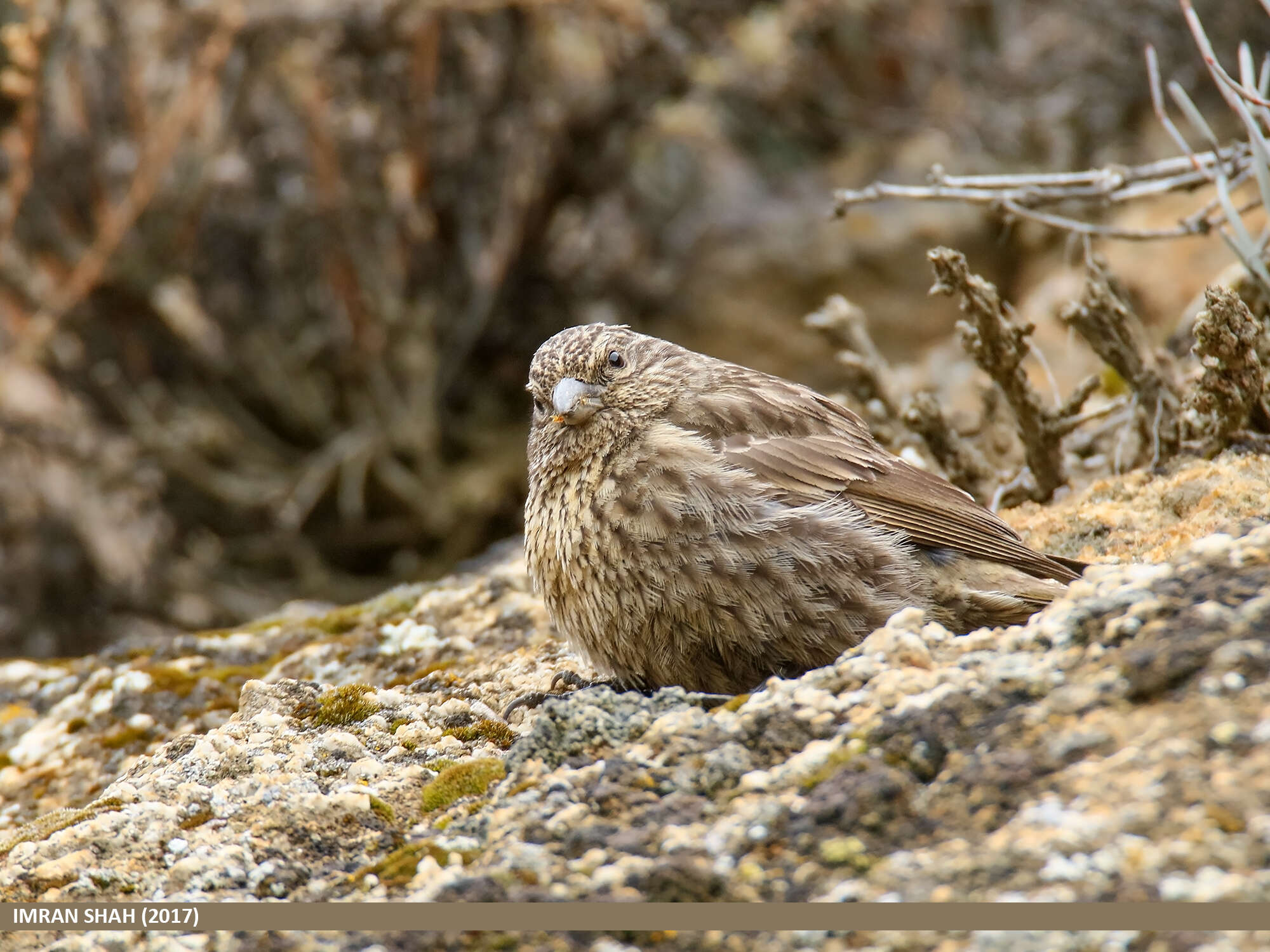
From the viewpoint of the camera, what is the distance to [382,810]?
98.0 inches

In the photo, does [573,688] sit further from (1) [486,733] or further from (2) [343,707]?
(2) [343,707]

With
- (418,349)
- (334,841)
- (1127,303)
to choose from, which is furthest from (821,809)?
(418,349)

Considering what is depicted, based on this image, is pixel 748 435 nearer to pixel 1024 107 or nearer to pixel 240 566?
pixel 240 566

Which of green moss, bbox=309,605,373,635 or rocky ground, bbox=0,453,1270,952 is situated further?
green moss, bbox=309,605,373,635

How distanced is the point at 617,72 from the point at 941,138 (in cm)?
329

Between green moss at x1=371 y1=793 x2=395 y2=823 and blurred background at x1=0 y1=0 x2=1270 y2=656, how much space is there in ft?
17.2

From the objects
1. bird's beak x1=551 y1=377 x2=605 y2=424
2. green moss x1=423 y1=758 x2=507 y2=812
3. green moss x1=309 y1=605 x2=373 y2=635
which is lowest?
green moss x1=423 y1=758 x2=507 y2=812

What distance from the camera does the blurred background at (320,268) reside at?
721 cm

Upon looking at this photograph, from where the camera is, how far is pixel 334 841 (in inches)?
95.0

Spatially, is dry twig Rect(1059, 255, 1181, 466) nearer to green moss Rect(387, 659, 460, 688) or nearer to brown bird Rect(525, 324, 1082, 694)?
brown bird Rect(525, 324, 1082, 694)

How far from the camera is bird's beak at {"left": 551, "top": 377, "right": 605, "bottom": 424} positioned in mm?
3518

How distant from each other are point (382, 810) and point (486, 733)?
19.3 inches

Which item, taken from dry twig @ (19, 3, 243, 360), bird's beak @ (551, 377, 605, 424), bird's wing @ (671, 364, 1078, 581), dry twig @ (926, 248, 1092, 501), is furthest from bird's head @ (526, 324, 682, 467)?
dry twig @ (19, 3, 243, 360)

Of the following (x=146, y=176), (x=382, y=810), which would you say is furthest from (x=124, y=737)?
(x=146, y=176)
